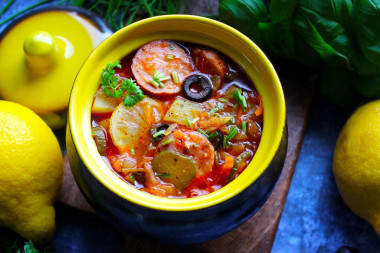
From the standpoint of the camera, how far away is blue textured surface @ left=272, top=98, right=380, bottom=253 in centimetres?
278

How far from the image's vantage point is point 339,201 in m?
2.81

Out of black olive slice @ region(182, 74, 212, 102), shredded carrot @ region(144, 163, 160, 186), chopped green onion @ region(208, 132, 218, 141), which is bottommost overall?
shredded carrot @ region(144, 163, 160, 186)

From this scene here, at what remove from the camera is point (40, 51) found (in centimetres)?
260

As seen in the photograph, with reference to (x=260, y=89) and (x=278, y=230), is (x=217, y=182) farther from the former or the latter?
(x=278, y=230)

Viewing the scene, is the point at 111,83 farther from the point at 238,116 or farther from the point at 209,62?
the point at 238,116

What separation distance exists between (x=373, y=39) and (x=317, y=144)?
0.73 metres

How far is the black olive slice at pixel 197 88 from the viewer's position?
7.16 feet

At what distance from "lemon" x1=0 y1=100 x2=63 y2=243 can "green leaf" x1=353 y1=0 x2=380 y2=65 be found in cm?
152

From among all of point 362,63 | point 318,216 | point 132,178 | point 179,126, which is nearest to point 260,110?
point 179,126

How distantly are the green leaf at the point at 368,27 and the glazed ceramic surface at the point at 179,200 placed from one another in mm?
577

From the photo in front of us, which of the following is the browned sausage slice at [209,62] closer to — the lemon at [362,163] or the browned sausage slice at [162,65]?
the browned sausage slice at [162,65]

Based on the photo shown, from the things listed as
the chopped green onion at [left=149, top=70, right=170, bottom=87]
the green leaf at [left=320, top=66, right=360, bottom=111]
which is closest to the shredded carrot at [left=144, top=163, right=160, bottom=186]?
the chopped green onion at [left=149, top=70, right=170, bottom=87]

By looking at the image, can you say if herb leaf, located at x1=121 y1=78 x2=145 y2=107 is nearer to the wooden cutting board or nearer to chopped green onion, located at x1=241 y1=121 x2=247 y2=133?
chopped green onion, located at x1=241 y1=121 x2=247 y2=133

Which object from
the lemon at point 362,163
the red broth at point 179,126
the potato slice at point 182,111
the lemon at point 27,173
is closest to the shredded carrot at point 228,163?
the red broth at point 179,126
